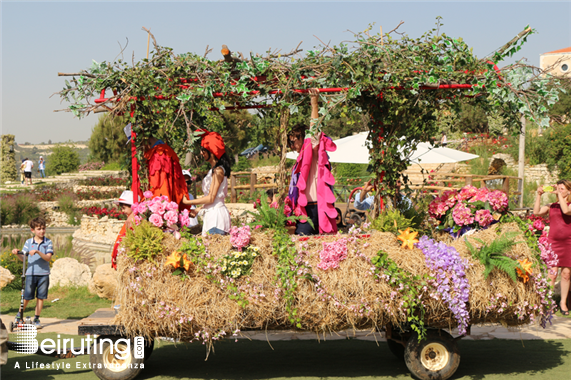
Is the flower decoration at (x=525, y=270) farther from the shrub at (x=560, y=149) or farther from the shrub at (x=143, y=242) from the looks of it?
the shrub at (x=560, y=149)

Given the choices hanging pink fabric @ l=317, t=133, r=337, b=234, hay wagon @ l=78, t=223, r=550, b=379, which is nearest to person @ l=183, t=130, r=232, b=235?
hay wagon @ l=78, t=223, r=550, b=379

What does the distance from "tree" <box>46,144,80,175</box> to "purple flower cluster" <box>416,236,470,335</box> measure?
1372 inches

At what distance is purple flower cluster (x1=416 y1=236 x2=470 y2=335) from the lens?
4.43 m

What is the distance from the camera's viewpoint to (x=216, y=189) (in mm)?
5016

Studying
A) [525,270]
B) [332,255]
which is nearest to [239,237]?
[332,255]

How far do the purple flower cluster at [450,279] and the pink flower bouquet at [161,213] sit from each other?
2.14 meters

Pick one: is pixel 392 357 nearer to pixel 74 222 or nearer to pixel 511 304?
pixel 511 304

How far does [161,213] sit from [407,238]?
6.97 ft

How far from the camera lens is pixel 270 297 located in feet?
14.5

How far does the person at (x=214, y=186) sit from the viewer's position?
500cm

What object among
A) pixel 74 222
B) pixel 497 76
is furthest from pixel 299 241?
pixel 74 222

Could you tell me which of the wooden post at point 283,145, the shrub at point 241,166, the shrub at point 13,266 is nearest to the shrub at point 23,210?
the shrub at point 13,266

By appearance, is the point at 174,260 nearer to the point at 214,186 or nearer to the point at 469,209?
the point at 214,186

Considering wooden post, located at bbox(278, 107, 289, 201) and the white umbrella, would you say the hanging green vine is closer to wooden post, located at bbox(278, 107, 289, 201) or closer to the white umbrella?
wooden post, located at bbox(278, 107, 289, 201)
